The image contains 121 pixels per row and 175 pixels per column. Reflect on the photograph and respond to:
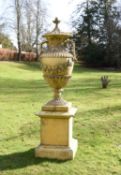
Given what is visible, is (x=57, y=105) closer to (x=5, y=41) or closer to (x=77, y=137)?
(x=77, y=137)

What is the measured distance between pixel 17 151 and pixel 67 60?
190 centimetres

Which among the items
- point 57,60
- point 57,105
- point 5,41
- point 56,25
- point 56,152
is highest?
point 5,41

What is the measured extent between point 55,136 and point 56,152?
0.27m

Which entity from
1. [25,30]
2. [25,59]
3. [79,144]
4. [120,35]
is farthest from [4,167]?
[25,30]

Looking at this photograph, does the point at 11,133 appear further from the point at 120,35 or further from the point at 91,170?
the point at 120,35

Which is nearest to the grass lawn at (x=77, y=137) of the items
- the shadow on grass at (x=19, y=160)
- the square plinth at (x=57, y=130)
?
the shadow on grass at (x=19, y=160)

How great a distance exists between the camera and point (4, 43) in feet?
209

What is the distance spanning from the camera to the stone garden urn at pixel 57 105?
6.39 m

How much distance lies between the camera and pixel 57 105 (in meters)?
6.59

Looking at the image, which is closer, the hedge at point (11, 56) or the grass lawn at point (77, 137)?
the grass lawn at point (77, 137)

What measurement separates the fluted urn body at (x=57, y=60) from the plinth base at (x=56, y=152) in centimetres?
65

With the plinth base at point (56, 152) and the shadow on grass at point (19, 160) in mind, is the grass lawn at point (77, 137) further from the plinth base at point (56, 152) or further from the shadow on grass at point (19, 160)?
→ the plinth base at point (56, 152)

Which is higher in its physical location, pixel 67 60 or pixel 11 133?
pixel 67 60

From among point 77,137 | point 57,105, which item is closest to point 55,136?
point 57,105
